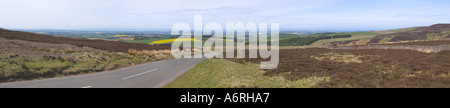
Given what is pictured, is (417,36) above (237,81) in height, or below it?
above

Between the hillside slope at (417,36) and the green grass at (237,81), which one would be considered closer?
the green grass at (237,81)

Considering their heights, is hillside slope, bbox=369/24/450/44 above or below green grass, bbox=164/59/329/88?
above

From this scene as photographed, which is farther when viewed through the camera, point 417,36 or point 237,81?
point 417,36

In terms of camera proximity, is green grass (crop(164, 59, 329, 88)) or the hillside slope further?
the hillside slope

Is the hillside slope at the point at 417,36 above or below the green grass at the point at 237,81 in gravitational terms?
above
